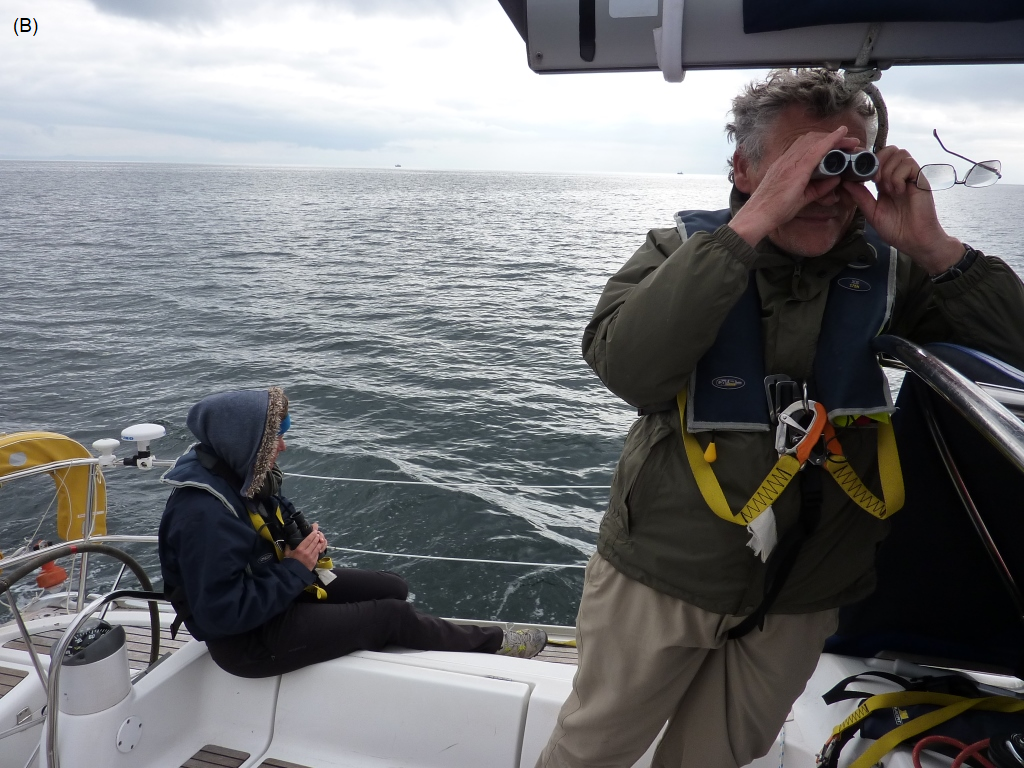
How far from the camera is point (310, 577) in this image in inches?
91.1

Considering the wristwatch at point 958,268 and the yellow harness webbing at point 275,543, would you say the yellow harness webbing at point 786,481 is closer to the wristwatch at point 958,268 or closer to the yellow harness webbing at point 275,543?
the wristwatch at point 958,268

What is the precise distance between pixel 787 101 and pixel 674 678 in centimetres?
106

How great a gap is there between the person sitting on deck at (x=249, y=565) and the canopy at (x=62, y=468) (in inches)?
59.7

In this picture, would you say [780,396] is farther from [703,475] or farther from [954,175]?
[954,175]

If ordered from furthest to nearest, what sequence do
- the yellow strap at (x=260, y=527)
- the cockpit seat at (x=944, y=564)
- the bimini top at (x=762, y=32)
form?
1. the yellow strap at (x=260, y=527)
2. the cockpit seat at (x=944, y=564)
3. the bimini top at (x=762, y=32)

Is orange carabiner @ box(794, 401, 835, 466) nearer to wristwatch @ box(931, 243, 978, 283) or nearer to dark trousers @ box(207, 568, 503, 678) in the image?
wristwatch @ box(931, 243, 978, 283)

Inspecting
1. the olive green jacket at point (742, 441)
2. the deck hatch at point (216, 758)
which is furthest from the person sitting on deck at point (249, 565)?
the olive green jacket at point (742, 441)

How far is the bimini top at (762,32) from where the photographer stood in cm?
92

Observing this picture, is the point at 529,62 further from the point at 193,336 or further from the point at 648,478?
the point at 193,336

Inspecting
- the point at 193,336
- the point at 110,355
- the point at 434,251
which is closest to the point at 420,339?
the point at 193,336

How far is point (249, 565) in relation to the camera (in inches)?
87.2

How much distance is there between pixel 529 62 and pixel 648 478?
716 millimetres

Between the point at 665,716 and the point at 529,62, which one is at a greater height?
the point at 529,62

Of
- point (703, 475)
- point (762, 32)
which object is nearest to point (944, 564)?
point (703, 475)
